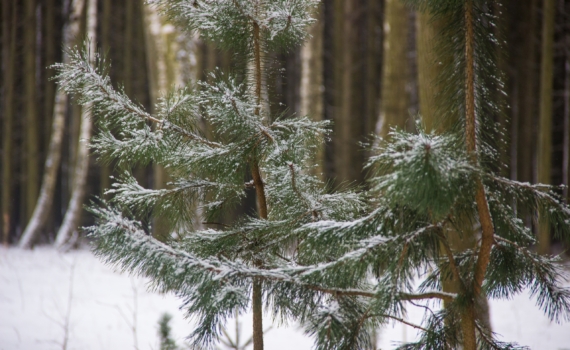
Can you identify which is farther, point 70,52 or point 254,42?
point 254,42

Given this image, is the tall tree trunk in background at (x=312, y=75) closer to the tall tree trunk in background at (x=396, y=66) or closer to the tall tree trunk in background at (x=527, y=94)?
the tall tree trunk in background at (x=396, y=66)

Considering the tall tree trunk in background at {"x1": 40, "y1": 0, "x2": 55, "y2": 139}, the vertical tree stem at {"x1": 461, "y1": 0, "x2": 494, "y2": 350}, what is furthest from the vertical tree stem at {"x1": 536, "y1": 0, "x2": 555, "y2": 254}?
the tall tree trunk in background at {"x1": 40, "y1": 0, "x2": 55, "y2": 139}

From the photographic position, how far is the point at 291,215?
76.1 inches

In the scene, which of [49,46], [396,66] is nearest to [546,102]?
[396,66]

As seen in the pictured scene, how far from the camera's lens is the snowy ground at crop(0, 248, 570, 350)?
459 cm

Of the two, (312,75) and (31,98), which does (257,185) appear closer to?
(312,75)

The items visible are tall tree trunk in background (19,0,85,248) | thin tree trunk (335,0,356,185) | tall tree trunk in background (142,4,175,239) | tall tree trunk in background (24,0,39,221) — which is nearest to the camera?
tall tree trunk in background (142,4,175,239)

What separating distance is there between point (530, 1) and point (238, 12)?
12.5m

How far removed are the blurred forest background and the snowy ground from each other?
5.57 ft

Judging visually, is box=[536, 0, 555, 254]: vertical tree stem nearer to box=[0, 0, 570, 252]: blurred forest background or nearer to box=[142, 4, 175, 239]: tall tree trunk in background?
box=[0, 0, 570, 252]: blurred forest background

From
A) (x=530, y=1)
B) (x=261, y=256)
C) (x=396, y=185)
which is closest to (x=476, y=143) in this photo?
(x=396, y=185)

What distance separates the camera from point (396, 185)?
1.26 metres

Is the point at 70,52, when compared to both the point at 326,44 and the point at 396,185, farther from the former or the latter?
the point at 326,44

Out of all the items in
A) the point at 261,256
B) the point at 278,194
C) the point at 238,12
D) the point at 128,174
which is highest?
the point at 238,12
